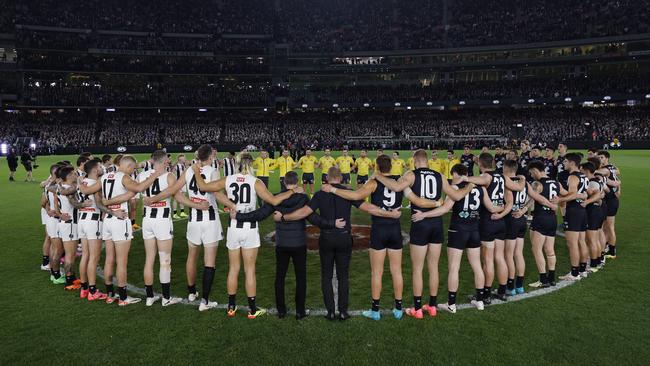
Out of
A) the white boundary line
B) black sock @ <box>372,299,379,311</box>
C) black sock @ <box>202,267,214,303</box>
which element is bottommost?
the white boundary line

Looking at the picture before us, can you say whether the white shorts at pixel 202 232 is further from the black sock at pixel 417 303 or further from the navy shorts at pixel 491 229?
the navy shorts at pixel 491 229

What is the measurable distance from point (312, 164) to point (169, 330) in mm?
13718

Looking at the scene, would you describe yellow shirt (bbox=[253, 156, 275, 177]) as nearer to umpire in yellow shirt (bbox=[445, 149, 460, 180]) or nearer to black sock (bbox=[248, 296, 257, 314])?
umpire in yellow shirt (bbox=[445, 149, 460, 180])

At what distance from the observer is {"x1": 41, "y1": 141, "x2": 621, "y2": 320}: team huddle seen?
260 inches

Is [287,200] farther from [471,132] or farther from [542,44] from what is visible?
[542,44]

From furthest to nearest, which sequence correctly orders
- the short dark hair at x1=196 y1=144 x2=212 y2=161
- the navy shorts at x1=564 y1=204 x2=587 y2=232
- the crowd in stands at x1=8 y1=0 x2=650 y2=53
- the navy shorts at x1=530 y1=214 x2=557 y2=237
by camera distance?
the crowd in stands at x1=8 y1=0 x2=650 y2=53 → the navy shorts at x1=564 y1=204 x2=587 y2=232 → the navy shorts at x1=530 y1=214 x2=557 y2=237 → the short dark hair at x1=196 y1=144 x2=212 y2=161

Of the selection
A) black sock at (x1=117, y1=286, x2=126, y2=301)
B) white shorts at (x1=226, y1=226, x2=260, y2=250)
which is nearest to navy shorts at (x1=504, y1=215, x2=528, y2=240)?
white shorts at (x1=226, y1=226, x2=260, y2=250)

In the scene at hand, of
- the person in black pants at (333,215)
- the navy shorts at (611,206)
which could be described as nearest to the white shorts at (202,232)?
the person in black pants at (333,215)

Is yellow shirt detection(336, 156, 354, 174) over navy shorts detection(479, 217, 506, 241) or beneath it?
over

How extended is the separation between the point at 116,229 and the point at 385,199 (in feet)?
15.4

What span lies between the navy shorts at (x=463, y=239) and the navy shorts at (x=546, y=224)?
1.99 m

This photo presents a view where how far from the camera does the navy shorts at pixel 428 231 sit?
676 cm

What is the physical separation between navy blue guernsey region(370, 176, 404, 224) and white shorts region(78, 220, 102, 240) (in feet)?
16.7

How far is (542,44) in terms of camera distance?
5822 centimetres
